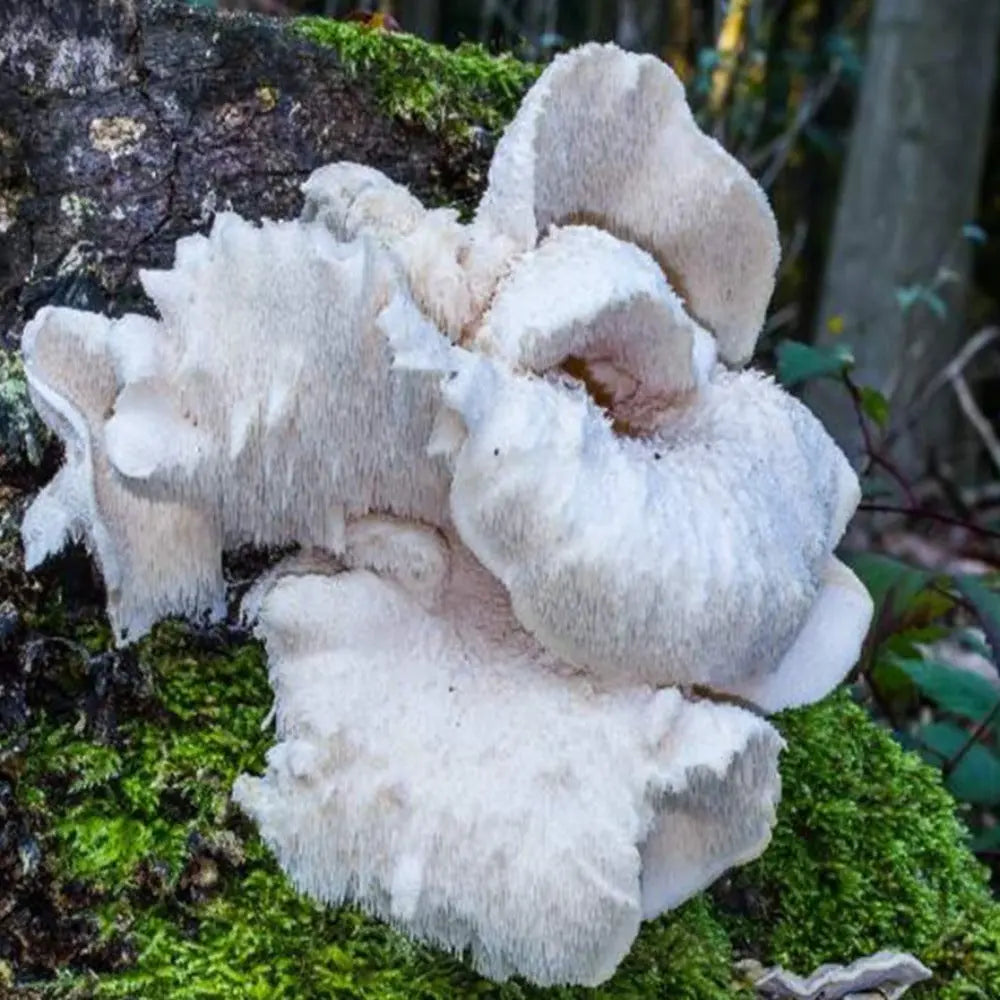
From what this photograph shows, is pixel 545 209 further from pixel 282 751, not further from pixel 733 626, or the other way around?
pixel 282 751

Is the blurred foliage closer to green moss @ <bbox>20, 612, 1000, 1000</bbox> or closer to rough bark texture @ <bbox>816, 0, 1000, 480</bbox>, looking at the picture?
green moss @ <bbox>20, 612, 1000, 1000</bbox>

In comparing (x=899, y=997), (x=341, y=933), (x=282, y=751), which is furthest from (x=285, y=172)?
(x=899, y=997)

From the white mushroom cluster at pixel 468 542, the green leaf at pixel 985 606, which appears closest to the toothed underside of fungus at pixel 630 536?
the white mushroom cluster at pixel 468 542

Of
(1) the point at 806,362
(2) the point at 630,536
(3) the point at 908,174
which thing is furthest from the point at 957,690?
(3) the point at 908,174

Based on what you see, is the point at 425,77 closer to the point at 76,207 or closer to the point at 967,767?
the point at 76,207

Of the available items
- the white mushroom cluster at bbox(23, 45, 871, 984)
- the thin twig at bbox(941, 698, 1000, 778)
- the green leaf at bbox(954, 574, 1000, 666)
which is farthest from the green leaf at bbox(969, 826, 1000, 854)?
the white mushroom cluster at bbox(23, 45, 871, 984)

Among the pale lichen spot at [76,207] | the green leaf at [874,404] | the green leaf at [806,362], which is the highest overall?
the pale lichen spot at [76,207]

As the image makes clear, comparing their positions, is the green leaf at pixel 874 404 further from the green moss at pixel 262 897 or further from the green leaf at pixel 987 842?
the green moss at pixel 262 897
